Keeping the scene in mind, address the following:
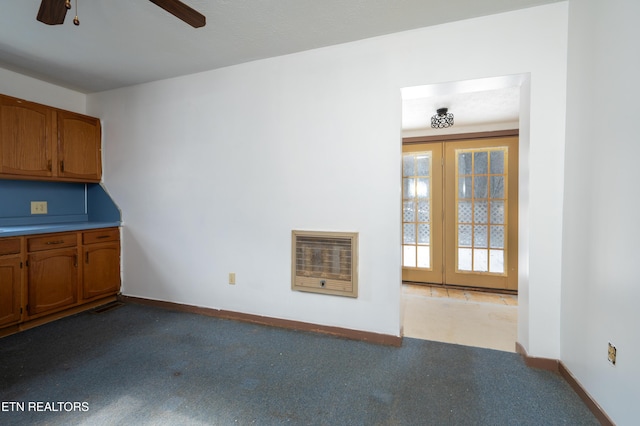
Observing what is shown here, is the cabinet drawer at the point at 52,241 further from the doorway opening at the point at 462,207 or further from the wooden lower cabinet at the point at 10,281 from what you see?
the doorway opening at the point at 462,207

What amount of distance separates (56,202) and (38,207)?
178 millimetres

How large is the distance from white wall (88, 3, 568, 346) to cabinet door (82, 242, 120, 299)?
121 millimetres

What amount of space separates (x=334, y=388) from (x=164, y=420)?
0.94 meters

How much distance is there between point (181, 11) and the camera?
5.35 feet

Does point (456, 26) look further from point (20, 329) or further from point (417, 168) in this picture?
point (20, 329)

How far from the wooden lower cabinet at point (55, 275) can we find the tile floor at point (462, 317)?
10.8 ft

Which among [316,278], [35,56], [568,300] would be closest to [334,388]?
[316,278]

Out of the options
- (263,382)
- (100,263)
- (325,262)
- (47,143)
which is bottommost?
(263,382)

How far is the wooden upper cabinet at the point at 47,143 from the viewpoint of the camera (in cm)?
260

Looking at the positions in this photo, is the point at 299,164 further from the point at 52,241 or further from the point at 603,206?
the point at 52,241

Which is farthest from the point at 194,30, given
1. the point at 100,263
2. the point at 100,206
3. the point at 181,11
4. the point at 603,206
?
the point at 603,206

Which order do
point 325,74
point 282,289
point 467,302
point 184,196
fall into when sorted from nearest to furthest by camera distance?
point 325,74 → point 282,289 → point 184,196 → point 467,302

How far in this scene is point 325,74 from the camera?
2.44m

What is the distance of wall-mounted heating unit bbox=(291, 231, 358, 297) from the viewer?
2.38 meters
